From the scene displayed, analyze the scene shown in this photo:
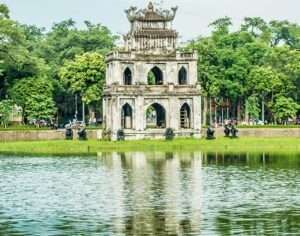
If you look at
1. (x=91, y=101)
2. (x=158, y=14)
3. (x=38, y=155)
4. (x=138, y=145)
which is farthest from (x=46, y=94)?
(x=38, y=155)

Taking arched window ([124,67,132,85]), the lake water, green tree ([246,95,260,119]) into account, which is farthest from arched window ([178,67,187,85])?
the lake water

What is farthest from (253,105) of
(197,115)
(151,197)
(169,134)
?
(151,197)

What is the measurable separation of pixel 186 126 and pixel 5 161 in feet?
110

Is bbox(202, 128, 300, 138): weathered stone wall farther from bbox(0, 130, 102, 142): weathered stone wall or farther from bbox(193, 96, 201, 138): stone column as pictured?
bbox(0, 130, 102, 142): weathered stone wall

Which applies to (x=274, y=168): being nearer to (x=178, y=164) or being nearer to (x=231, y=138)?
(x=178, y=164)

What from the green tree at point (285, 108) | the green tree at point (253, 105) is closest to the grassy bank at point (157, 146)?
the green tree at point (285, 108)

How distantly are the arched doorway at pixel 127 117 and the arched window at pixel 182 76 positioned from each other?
19.5 ft

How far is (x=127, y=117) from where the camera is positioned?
107188 mm

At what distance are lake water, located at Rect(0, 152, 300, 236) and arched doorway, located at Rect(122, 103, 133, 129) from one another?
3183 cm

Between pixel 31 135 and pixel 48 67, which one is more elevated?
pixel 48 67

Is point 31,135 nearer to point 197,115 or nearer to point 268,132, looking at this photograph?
point 197,115

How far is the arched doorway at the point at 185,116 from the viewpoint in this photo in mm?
104781

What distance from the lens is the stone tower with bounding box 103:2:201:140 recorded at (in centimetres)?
10312

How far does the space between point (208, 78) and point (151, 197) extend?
2860 inches
